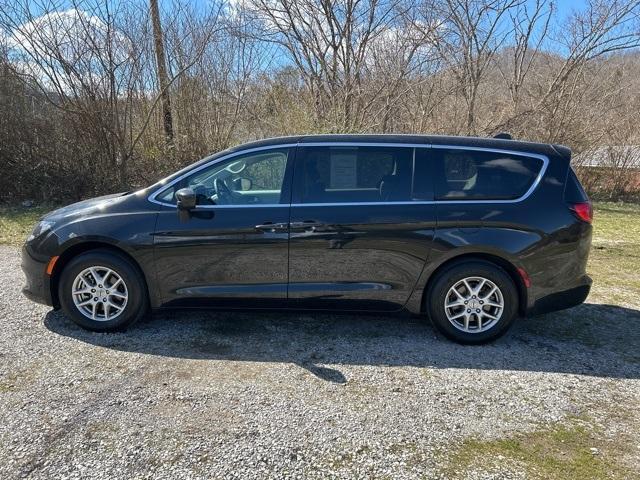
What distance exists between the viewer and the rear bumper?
12.7 feet

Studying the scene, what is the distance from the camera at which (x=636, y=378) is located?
136 inches

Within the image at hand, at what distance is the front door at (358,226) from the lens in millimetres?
3799

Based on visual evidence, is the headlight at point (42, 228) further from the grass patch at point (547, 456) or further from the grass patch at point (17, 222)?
the grass patch at point (17, 222)

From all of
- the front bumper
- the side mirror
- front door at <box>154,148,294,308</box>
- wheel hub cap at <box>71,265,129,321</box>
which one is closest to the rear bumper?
front door at <box>154,148,294,308</box>

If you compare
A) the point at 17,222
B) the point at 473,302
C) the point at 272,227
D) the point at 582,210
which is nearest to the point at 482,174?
the point at 582,210

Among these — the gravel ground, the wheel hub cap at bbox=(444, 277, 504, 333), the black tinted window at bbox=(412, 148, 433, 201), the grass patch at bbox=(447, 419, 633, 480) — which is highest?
the black tinted window at bbox=(412, 148, 433, 201)

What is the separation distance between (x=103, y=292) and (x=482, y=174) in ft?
11.0

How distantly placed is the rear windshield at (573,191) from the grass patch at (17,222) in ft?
25.3

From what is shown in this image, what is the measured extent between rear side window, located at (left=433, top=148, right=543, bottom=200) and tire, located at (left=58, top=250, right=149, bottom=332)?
2.67m

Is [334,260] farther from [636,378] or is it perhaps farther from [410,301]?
[636,378]

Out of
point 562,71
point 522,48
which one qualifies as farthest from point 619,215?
point 522,48

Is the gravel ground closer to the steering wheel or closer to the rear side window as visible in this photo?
the steering wheel

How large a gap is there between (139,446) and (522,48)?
1480 cm

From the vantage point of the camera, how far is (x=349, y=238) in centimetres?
381
